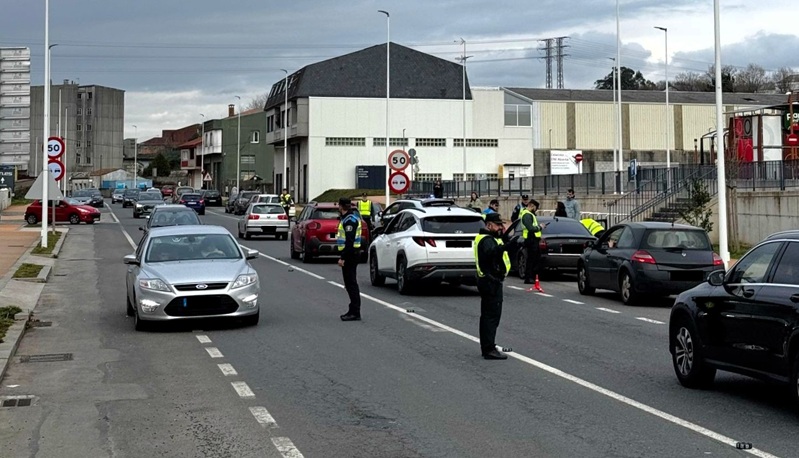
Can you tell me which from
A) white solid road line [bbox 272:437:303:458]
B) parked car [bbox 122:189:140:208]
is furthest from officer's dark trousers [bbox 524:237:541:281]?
parked car [bbox 122:189:140:208]

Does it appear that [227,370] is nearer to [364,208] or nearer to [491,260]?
[491,260]

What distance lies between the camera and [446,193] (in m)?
63.9

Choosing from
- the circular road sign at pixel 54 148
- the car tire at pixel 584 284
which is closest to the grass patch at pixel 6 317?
the car tire at pixel 584 284

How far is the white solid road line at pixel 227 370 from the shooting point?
11172mm

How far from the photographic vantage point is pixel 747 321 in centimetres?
913

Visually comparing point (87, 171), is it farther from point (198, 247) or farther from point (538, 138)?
point (198, 247)

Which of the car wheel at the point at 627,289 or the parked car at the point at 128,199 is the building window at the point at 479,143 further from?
the car wheel at the point at 627,289

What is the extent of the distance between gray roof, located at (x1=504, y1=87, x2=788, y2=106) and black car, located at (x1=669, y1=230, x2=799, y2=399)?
268 feet

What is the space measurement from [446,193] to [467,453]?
56.6m

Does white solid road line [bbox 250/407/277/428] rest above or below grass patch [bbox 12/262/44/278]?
below

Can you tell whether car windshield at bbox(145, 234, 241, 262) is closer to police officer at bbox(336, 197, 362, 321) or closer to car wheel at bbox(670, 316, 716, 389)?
police officer at bbox(336, 197, 362, 321)

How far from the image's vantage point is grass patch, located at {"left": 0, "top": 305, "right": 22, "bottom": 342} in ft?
46.8

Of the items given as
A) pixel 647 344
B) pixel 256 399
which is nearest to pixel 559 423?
pixel 256 399

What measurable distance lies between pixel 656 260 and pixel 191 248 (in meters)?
8.21
